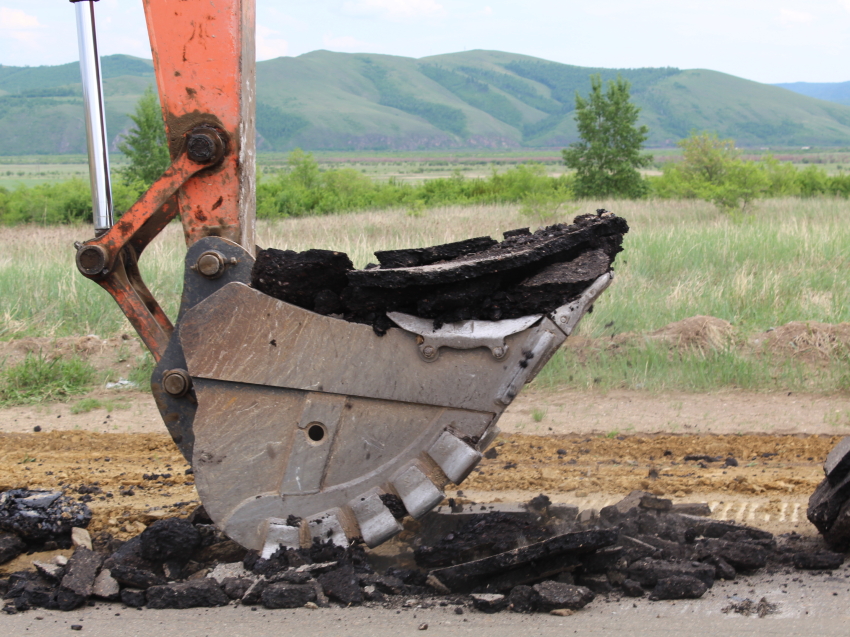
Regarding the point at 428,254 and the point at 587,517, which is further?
the point at 587,517

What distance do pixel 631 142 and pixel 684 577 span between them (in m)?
27.3

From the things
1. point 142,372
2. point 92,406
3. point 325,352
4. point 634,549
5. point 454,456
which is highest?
point 325,352

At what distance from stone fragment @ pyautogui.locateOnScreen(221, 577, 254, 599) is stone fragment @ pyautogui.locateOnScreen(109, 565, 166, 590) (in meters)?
0.28

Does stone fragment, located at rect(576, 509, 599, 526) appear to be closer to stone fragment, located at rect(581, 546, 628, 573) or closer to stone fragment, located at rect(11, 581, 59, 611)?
stone fragment, located at rect(581, 546, 628, 573)

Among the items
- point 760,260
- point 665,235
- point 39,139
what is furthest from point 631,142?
point 39,139

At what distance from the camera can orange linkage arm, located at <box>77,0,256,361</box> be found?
123 inches

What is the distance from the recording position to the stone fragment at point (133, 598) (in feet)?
9.62

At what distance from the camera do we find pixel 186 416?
129 inches

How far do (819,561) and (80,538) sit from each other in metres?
3.10

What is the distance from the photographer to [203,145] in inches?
124

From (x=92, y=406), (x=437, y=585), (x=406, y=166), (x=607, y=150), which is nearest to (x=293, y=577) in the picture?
(x=437, y=585)

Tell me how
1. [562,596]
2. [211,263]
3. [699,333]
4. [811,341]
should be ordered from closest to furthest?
[562,596]
[211,263]
[811,341]
[699,333]

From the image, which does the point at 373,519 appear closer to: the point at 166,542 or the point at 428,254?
the point at 166,542

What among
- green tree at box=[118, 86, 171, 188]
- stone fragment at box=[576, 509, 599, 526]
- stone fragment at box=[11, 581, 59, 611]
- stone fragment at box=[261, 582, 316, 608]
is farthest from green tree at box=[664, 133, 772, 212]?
green tree at box=[118, 86, 171, 188]
